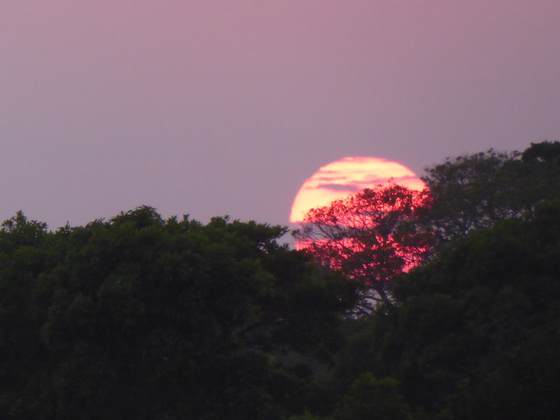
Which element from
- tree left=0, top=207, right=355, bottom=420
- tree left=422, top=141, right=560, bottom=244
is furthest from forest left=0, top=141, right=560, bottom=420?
tree left=422, top=141, right=560, bottom=244

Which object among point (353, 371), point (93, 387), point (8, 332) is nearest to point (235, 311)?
point (93, 387)

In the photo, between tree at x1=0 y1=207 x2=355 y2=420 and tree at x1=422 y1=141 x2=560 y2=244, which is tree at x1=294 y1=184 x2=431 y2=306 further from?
tree at x1=0 y1=207 x2=355 y2=420

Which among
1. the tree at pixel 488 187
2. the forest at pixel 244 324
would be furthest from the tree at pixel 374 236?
the forest at pixel 244 324

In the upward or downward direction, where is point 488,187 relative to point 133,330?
upward

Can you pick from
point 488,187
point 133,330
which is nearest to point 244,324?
point 133,330

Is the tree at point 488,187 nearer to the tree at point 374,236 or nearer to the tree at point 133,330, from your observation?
the tree at point 374,236

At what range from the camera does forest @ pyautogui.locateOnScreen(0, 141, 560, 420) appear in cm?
2675

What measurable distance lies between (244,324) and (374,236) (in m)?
35.3

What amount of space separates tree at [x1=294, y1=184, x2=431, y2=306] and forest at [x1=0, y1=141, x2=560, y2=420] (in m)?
20.3

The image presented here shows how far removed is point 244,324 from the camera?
97.4 ft

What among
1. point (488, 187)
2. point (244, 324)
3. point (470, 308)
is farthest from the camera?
point (488, 187)

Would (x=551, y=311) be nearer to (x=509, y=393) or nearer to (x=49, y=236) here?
(x=509, y=393)

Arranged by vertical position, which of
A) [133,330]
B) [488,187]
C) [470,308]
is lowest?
[133,330]

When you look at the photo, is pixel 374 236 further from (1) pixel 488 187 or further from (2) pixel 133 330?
(2) pixel 133 330
